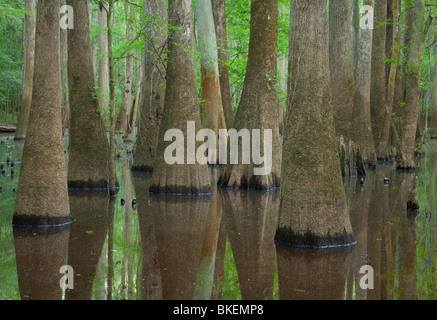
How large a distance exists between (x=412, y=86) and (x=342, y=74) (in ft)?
8.30

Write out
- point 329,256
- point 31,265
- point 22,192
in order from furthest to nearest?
point 22,192, point 329,256, point 31,265

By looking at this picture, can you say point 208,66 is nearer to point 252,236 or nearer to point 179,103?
point 179,103

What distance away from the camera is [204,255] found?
752 centimetres

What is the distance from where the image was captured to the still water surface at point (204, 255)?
5895mm

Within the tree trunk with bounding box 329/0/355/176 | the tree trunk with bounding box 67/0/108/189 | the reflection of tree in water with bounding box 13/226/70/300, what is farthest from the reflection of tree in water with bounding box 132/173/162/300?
the tree trunk with bounding box 329/0/355/176

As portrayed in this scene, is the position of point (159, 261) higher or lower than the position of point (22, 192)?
lower

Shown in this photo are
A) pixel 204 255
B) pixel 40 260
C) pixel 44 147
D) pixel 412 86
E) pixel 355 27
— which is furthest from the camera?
pixel 355 27

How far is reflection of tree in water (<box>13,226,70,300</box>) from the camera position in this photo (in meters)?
5.71

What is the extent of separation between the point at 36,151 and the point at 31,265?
2.79 metres

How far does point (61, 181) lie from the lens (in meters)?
9.11

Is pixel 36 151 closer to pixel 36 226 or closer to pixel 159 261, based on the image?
pixel 36 226

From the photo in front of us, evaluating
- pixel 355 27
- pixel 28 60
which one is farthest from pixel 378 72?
pixel 28 60
